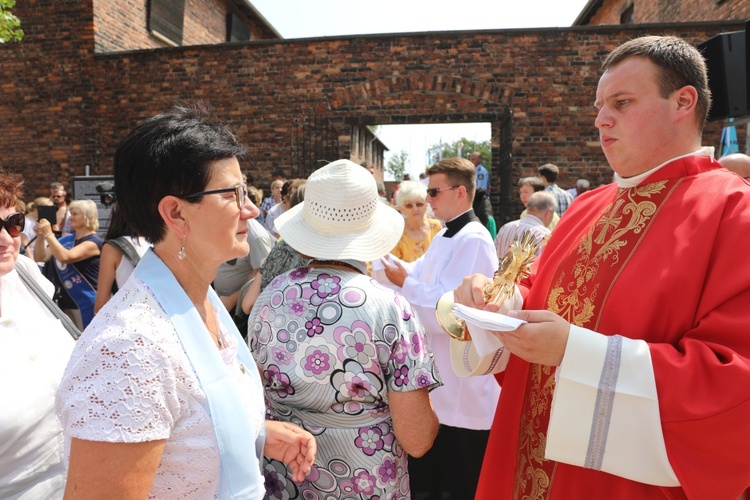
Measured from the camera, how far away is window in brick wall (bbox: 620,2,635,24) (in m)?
17.4

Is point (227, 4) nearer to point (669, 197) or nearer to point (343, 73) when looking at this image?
point (343, 73)

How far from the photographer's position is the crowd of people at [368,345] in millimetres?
1338

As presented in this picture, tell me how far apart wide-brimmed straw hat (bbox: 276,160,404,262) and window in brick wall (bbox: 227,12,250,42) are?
715 inches

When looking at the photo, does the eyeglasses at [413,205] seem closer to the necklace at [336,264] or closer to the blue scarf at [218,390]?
the necklace at [336,264]

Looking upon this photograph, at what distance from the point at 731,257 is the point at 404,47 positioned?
32.5ft

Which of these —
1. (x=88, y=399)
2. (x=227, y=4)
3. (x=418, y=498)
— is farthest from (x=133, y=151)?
(x=227, y=4)

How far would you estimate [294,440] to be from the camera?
5.67ft

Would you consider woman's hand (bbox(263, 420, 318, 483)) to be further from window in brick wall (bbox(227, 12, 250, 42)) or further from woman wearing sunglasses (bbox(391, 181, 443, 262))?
window in brick wall (bbox(227, 12, 250, 42))

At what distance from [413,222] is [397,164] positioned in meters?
56.8

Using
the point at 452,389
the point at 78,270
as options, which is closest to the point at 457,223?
the point at 452,389

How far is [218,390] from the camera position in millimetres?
1385

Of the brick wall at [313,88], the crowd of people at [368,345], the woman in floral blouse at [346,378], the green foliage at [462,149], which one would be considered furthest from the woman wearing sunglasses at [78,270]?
the green foliage at [462,149]

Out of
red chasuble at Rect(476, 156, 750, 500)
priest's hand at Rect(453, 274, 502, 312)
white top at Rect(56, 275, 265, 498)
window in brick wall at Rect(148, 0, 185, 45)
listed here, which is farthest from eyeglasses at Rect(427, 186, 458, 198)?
window in brick wall at Rect(148, 0, 185, 45)

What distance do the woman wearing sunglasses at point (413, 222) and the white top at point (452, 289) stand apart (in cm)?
143
